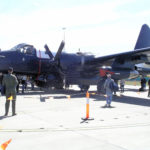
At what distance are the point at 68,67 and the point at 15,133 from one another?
12150 millimetres

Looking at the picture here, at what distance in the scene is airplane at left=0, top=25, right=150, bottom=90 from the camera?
17281 mm

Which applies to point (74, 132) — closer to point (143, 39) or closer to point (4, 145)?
point (4, 145)

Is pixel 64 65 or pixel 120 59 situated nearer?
pixel 64 65

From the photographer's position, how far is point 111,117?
8.48 m

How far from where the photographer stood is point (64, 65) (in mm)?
17797

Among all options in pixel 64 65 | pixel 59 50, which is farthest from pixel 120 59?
pixel 59 50

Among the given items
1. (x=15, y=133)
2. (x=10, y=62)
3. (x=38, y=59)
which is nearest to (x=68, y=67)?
(x=38, y=59)

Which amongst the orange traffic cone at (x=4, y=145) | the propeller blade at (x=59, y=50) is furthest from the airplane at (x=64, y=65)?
the orange traffic cone at (x=4, y=145)

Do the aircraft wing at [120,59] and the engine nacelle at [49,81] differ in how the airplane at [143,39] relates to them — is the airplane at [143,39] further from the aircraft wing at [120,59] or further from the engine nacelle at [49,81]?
the engine nacelle at [49,81]

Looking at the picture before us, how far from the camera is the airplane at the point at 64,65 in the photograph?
17281 millimetres

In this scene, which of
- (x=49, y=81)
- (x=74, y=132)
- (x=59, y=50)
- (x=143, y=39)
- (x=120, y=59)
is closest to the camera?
(x=74, y=132)

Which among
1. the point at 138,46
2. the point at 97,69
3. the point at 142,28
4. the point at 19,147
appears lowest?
the point at 19,147

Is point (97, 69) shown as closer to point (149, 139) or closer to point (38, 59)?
point (38, 59)

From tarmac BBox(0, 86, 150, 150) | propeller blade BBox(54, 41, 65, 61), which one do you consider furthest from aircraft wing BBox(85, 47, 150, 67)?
tarmac BBox(0, 86, 150, 150)
